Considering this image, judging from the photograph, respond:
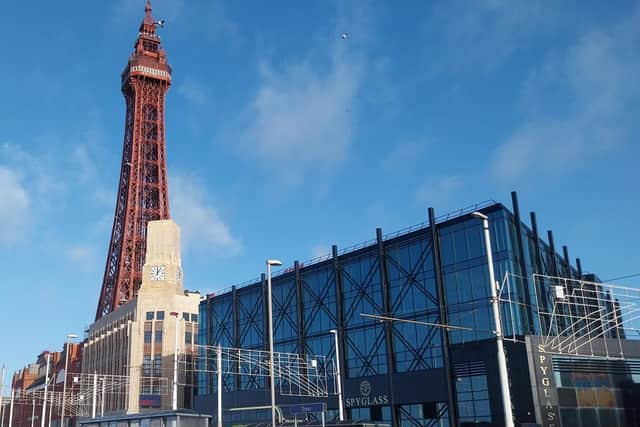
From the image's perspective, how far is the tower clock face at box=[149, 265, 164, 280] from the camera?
95750 millimetres

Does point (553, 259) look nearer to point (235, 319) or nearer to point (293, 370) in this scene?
point (293, 370)

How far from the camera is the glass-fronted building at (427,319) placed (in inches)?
1928

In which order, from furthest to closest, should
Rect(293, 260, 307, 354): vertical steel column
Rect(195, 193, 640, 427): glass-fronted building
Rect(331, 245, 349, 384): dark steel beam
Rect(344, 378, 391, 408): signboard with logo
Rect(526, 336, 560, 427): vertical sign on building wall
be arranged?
Rect(293, 260, 307, 354): vertical steel column < Rect(331, 245, 349, 384): dark steel beam < Rect(344, 378, 391, 408): signboard with logo < Rect(195, 193, 640, 427): glass-fronted building < Rect(526, 336, 560, 427): vertical sign on building wall

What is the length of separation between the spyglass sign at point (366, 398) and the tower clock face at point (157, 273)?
4455cm

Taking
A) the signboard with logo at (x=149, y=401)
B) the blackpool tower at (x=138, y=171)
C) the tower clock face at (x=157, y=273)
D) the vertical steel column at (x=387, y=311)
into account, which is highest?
the blackpool tower at (x=138, y=171)

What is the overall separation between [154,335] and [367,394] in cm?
4332

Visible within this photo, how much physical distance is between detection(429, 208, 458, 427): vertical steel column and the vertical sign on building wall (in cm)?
762

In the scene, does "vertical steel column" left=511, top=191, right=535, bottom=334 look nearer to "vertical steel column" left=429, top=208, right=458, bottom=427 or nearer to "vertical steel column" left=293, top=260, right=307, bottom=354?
"vertical steel column" left=429, top=208, right=458, bottom=427

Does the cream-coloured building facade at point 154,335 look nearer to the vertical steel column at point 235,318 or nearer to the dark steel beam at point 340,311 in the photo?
the vertical steel column at point 235,318

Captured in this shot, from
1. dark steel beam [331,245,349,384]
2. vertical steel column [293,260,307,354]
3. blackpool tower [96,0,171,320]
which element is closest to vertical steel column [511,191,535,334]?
dark steel beam [331,245,349,384]

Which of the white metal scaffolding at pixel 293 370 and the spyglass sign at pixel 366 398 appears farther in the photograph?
the white metal scaffolding at pixel 293 370

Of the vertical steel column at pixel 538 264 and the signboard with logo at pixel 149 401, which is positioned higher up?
the vertical steel column at pixel 538 264

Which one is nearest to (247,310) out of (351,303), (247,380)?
(247,380)

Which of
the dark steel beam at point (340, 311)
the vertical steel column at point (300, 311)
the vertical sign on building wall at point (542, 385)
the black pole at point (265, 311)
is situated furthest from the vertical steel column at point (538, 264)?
the black pole at point (265, 311)
